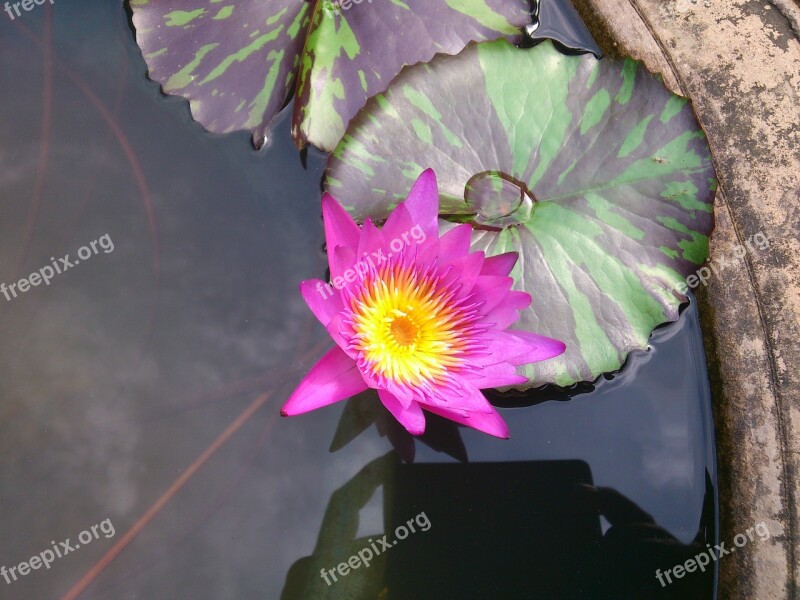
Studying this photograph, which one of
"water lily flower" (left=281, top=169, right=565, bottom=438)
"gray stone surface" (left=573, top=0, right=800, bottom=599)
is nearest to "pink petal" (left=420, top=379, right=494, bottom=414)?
"water lily flower" (left=281, top=169, right=565, bottom=438)

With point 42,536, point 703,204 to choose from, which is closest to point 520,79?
point 703,204

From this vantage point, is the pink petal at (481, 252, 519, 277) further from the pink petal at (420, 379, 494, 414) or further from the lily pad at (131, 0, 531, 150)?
the lily pad at (131, 0, 531, 150)

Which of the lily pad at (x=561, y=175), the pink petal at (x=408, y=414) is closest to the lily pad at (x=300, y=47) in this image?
the lily pad at (x=561, y=175)

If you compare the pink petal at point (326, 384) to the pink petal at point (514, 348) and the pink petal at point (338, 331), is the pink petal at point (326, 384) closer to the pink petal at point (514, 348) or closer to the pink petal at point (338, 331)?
the pink petal at point (338, 331)

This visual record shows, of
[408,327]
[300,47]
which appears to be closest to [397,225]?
[408,327]

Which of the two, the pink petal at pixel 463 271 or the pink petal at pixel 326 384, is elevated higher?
the pink petal at pixel 463 271

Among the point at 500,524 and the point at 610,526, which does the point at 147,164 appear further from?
the point at 610,526

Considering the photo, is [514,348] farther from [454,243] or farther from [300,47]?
[300,47]
